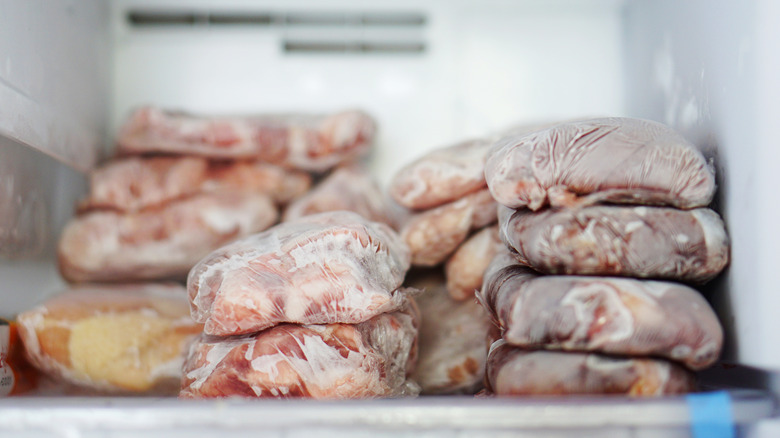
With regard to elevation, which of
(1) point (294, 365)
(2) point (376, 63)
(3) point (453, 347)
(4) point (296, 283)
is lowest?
(3) point (453, 347)

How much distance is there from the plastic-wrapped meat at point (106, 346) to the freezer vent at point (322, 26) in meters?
0.79

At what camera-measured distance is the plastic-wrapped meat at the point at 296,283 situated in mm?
812

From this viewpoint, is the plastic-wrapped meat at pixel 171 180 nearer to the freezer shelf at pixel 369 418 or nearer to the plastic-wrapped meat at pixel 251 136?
the plastic-wrapped meat at pixel 251 136

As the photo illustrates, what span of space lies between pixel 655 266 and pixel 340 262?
433mm

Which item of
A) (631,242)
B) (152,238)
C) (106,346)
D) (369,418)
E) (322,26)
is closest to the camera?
(369,418)

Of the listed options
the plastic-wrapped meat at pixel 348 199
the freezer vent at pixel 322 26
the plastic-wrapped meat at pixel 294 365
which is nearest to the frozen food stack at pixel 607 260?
the plastic-wrapped meat at pixel 294 365

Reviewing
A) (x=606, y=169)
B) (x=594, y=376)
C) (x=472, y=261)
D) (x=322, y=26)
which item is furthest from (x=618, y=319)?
(x=322, y=26)

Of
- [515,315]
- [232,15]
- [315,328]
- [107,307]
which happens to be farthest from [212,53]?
[515,315]

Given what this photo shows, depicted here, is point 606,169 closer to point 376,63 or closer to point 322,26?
point 376,63

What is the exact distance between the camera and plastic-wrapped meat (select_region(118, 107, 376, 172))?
4.31 ft

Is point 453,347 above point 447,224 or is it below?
below

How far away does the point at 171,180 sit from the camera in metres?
1.31

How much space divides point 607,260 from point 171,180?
0.99 m

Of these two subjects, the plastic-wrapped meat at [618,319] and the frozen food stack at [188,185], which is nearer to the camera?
the plastic-wrapped meat at [618,319]
